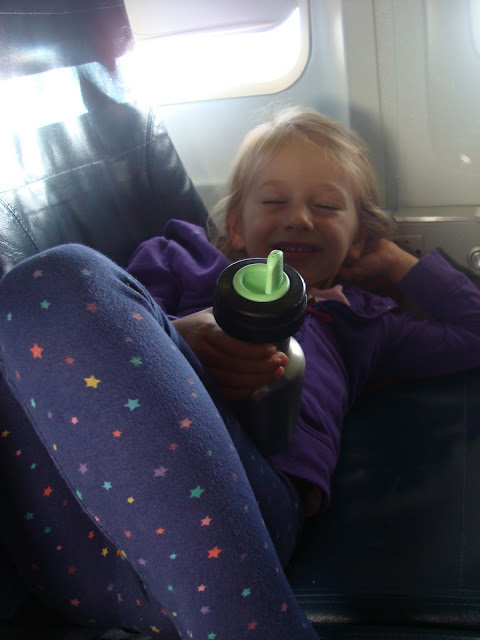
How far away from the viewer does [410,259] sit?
148 centimetres

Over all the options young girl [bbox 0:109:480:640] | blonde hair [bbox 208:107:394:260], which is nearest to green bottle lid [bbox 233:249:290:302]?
young girl [bbox 0:109:480:640]

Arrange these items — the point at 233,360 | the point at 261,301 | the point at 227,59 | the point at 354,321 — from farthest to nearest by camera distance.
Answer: the point at 227,59 → the point at 354,321 → the point at 233,360 → the point at 261,301

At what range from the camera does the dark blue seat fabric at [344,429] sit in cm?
81

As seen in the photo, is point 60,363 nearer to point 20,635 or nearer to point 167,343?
point 167,343

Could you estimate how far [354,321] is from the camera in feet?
4.33

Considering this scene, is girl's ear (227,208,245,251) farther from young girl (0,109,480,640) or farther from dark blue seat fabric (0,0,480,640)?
young girl (0,109,480,640)

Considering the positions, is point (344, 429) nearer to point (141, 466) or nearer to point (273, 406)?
point (273, 406)

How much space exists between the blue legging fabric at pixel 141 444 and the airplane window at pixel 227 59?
999mm

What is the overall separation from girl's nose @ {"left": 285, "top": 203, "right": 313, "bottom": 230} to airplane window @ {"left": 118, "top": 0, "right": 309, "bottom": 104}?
0.42 meters

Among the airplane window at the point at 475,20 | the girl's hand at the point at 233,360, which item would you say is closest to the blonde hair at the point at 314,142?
the airplane window at the point at 475,20

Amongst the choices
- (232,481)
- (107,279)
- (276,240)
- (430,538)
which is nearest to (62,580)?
(232,481)

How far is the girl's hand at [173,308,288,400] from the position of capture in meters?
0.87

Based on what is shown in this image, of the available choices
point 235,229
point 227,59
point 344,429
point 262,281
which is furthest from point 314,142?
point 262,281

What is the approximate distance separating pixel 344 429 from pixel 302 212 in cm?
46
